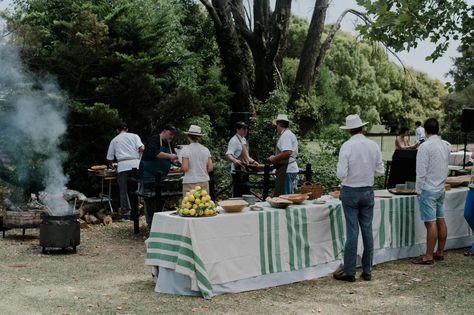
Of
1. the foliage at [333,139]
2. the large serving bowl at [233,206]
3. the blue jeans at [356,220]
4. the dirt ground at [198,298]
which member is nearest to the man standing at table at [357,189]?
the blue jeans at [356,220]

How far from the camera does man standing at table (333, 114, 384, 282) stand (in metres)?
7.64

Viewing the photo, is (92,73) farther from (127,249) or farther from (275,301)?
(275,301)

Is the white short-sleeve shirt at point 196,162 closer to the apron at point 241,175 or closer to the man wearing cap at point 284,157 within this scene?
the man wearing cap at point 284,157

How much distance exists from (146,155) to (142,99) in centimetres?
391

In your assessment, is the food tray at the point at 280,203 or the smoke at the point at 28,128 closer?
the food tray at the point at 280,203

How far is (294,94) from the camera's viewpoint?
19.7m

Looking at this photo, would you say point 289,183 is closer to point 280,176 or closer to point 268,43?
point 280,176

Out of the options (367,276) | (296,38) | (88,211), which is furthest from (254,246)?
(296,38)

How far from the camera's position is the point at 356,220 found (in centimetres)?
→ 776

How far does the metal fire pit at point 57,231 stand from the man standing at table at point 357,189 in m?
4.02

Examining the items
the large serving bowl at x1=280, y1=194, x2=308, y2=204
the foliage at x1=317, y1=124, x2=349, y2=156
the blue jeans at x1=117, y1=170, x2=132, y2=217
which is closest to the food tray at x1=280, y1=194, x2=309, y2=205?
the large serving bowl at x1=280, y1=194, x2=308, y2=204

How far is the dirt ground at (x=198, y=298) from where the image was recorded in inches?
261

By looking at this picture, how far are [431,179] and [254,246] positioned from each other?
8.99 ft

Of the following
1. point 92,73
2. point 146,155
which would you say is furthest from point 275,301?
point 92,73
